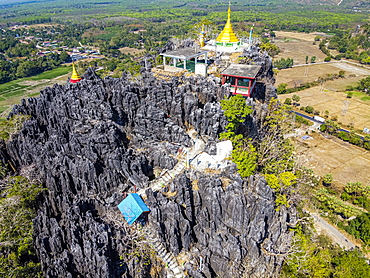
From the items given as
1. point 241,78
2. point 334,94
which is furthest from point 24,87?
point 334,94

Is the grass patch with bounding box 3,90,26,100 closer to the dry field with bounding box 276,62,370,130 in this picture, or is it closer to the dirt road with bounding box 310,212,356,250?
the dry field with bounding box 276,62,370,130

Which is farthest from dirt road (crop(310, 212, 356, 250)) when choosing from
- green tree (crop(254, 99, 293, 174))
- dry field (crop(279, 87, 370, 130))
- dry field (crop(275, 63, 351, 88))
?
dry field (crop(275, 63, 351, 88))

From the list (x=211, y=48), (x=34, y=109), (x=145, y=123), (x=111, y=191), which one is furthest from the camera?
(x=211, y=48)

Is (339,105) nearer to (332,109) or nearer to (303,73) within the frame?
(332,109)

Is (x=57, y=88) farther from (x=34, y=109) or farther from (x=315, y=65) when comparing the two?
(x=315, y=65)

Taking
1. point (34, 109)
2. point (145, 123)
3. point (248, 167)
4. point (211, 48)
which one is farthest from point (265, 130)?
point (34, 109)
